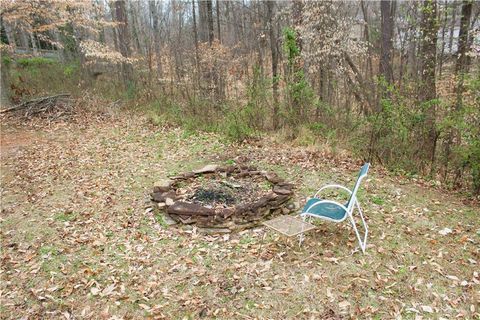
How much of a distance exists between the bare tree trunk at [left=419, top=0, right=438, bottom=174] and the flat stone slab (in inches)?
126

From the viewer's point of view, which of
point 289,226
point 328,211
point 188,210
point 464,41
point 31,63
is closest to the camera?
point 328,211

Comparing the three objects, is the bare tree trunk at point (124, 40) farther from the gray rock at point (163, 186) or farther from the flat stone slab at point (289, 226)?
the flat stone slab at point (289, 226)

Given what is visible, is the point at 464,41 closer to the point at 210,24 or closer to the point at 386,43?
the point at 386,43

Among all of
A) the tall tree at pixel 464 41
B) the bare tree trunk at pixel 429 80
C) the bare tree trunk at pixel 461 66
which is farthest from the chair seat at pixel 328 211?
the tall tree at pixel 464 41

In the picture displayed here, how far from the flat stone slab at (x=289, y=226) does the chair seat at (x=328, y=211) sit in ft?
0.60

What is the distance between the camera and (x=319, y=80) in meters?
8.90

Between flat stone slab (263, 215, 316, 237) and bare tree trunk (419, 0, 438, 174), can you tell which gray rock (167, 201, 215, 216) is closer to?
flat stone slab (263, 215, 316, 237)

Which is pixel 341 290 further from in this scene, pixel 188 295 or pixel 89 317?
pixel 89 317

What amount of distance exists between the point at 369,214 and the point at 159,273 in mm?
2766

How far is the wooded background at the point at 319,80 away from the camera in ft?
19.6


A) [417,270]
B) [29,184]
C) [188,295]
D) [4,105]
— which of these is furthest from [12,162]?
[417,270]

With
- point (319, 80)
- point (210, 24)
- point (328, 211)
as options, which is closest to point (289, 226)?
point (328, 211)

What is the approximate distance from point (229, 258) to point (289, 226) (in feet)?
2.51

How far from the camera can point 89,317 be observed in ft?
10.8
